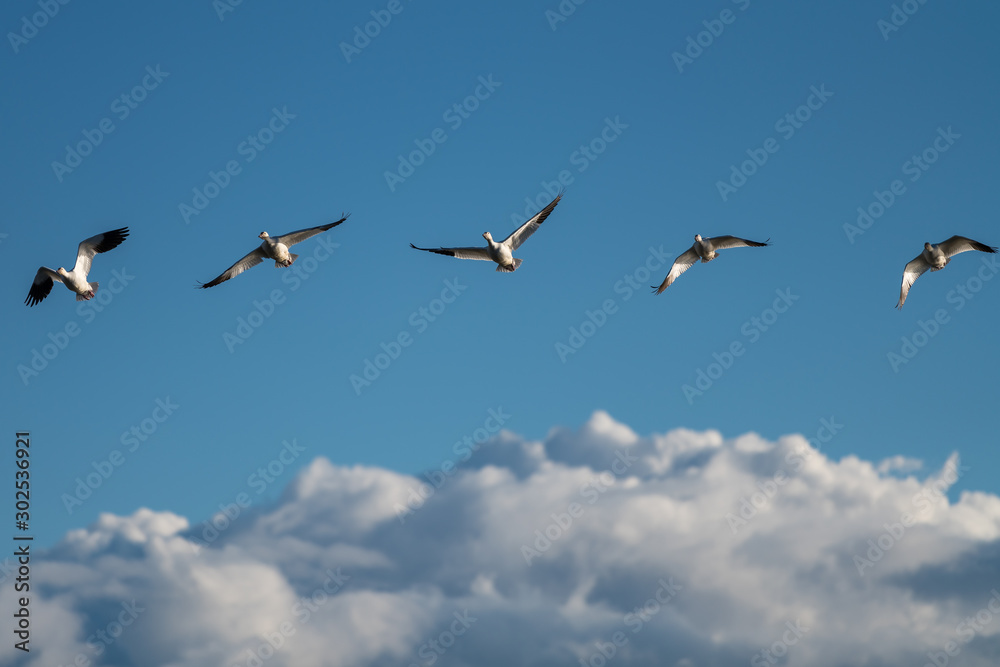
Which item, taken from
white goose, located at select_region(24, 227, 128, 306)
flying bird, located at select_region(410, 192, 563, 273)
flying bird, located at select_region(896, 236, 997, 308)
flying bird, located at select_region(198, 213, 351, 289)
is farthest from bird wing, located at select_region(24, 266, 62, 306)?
flying bird, located at select_region(896, 236, 997, 308)

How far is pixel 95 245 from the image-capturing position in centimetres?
4800

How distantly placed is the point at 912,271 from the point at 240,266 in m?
29.9

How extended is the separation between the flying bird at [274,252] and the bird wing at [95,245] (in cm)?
446

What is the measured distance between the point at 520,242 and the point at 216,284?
1378 cm

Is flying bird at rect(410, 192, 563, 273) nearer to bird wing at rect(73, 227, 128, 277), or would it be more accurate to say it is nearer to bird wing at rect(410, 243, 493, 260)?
bird wing at rect(410, 243, 493, 260)

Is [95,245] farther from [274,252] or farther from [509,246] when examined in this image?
[509,246]

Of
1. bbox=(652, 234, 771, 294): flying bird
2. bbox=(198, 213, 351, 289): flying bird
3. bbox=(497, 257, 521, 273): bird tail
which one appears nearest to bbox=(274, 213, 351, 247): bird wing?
bbox=(198, 213, 351, 289): flying bird

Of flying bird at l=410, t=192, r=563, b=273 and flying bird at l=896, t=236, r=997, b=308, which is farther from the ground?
flying bird at l=896, t=236, r=997, b=308

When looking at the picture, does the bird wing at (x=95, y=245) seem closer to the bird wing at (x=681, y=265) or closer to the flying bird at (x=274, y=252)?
the flying bird at (x=274, y=252)

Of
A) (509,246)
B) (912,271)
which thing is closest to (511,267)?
(509,246)

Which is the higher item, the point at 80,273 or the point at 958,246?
the point at 958,246

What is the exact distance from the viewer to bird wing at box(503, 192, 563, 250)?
1779 inches

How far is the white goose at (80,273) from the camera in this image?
47188 mm

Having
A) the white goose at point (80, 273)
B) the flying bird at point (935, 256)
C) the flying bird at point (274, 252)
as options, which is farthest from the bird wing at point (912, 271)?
the white goose at point (80, 273)
